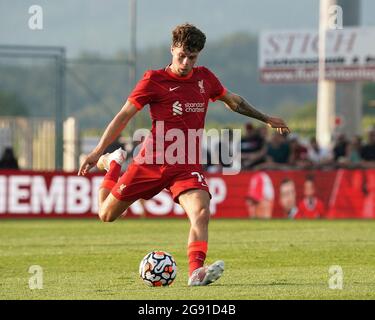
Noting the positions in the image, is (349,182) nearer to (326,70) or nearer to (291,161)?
(291,161)

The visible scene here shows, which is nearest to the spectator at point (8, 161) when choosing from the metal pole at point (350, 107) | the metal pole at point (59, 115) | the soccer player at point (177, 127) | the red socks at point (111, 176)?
the metal pole at point (59, 115)

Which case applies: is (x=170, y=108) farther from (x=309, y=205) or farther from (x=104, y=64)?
(x=104, y=64)

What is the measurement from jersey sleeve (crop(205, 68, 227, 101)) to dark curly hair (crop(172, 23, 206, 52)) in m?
0.76

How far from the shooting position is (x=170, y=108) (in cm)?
1267

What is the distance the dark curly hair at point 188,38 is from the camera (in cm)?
1221

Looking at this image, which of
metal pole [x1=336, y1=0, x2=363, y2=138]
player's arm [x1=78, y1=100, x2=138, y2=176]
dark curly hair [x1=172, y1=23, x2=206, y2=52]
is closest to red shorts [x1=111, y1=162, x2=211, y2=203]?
player's arm [x1=78, y1=100, x2=138, y2=176]

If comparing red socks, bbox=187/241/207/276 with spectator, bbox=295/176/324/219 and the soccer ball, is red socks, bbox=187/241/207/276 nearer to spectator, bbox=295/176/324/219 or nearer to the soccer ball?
the soccer ball

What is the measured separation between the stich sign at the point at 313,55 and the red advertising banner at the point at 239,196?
1336 centimetres

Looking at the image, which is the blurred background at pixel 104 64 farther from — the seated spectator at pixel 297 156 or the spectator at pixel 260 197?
the spectator at pixel 260 197

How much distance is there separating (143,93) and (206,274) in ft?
6.62

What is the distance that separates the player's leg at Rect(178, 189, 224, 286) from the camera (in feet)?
39.9

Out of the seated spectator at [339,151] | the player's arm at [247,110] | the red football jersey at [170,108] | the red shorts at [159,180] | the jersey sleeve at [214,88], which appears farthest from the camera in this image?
the seated spectator at [339,151]
